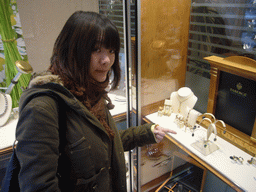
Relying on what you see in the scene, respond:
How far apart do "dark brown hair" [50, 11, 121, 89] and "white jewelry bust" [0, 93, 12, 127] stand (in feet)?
3.25

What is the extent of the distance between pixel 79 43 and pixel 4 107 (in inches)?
44.3

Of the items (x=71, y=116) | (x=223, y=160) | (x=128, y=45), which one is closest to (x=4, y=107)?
(x=128, y=45)

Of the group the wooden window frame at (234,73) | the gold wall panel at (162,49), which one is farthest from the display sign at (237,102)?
the gold wall panel at (162,49)

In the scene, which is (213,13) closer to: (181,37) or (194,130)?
(181,37)

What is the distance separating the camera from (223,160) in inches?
43.4

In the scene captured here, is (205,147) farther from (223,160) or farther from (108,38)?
(108,38)

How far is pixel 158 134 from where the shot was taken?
1042mm

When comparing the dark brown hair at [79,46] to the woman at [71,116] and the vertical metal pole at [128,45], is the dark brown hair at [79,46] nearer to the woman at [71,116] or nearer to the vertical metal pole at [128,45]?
the woman at [71,116]

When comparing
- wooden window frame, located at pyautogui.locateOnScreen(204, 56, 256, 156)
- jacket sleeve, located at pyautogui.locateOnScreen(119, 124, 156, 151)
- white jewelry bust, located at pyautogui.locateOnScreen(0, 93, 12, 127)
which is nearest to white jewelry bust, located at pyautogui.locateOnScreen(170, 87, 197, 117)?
wooden window frame, located at pyautogui.locateOnScreen(204, 56, 256, 156)

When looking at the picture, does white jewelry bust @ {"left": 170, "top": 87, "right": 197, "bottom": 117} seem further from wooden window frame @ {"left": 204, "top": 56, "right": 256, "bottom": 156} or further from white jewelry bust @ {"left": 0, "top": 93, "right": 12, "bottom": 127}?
white jewelry bust @ {"left": 0, "top": 93, "right": 12, "bottom": 127}

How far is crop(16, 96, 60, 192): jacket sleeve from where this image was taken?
550mm

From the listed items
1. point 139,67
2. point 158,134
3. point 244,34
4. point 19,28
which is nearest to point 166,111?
point 139,67

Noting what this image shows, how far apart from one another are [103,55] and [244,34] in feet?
2.82

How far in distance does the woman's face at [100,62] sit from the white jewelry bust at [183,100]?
0.80 m
